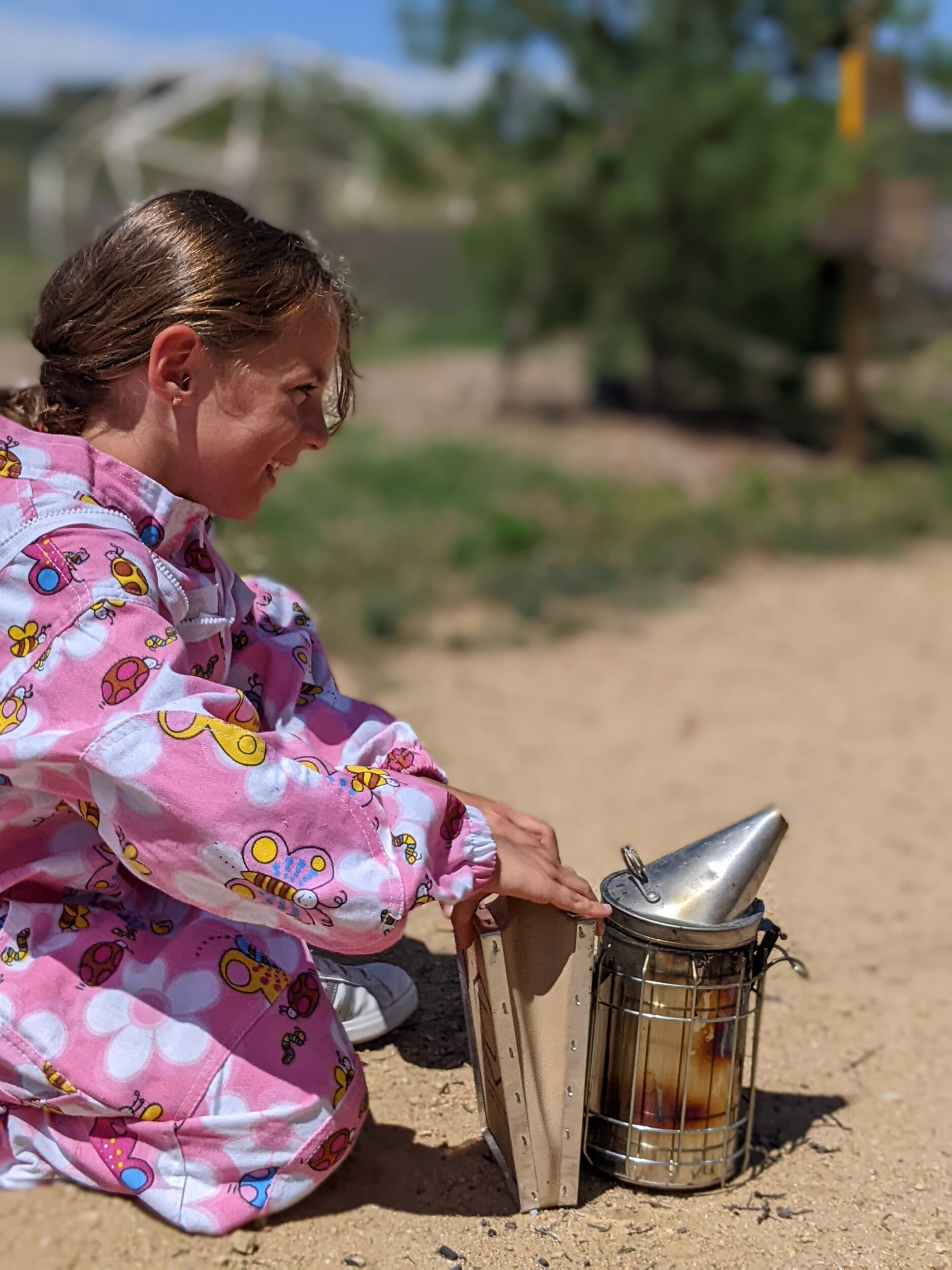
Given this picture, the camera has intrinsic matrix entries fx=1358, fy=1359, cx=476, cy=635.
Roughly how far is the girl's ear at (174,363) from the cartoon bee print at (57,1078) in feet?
2.89

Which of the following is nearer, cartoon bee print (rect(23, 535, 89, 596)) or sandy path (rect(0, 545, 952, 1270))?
cartoon bee print (rect(23, 535, 89, 596))

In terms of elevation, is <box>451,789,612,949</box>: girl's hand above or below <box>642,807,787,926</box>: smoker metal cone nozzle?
above

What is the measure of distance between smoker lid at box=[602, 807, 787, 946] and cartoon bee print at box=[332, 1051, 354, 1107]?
43cm

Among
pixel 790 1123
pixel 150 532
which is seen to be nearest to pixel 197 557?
Result: pixel 150 532

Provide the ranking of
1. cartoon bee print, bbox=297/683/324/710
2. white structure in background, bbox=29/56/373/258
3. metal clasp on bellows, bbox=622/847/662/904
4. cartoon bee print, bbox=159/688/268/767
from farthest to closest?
white structure in background, bbox=29/56/373/258
cartoon bee print, bbox=297/683/324/710
metal clasp on bellows, bbox=622/847/662/904
cartoon bee print, bbox=159/688/268/767

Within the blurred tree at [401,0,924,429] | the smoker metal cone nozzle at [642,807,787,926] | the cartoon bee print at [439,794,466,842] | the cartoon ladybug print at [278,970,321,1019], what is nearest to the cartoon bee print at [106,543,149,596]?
the cartoon bee print at [439,794,466,842]

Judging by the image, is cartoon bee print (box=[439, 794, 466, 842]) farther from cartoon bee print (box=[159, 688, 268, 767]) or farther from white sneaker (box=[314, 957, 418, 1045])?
white sneaker (box=[314, 957, 418, 1045])

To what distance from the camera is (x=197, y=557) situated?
6.47 ft

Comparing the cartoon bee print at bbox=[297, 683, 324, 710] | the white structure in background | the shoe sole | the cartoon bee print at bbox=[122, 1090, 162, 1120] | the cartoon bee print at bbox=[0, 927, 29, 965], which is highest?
the cartoon bee print at bbox=[297, 683, 324, 710]

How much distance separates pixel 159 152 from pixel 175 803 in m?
29.7

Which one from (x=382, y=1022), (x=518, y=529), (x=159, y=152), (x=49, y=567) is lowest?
(x=159, y=152)

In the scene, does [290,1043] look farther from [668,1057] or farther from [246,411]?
[246,411]

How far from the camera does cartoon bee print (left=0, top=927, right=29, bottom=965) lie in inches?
71.2

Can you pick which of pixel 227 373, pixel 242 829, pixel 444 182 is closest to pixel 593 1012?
pixel 242 829
